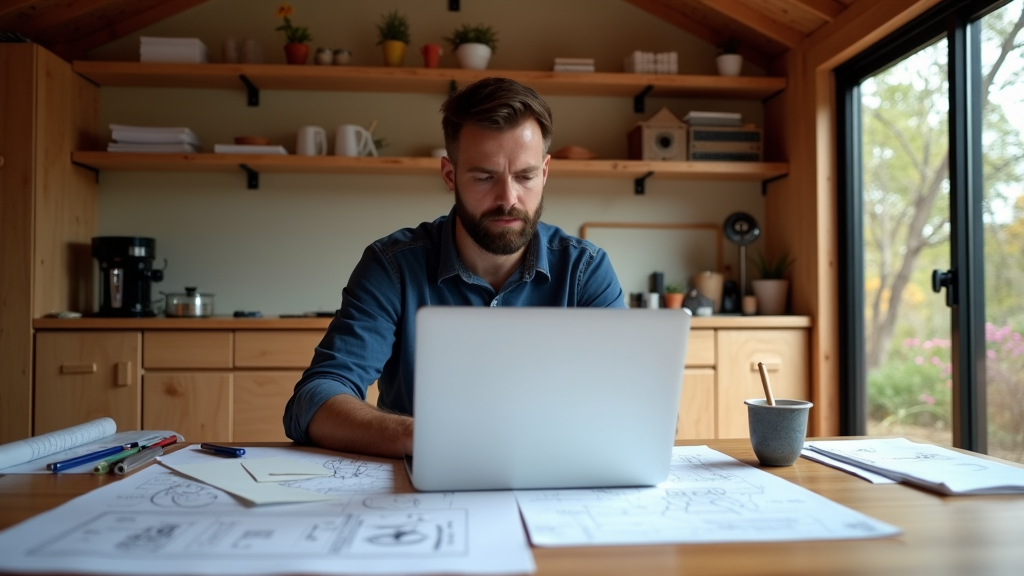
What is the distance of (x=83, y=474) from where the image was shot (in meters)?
0.97

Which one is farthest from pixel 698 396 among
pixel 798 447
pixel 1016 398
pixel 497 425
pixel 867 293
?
pixel 497 425

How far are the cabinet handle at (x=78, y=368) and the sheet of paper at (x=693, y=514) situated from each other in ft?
8.03

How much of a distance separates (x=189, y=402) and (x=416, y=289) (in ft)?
5.30

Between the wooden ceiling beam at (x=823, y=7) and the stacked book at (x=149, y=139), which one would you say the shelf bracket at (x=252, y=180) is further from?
the wooden ceiling beam at (x=823, y=7)

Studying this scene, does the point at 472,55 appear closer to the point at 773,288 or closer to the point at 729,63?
the point at 729,63

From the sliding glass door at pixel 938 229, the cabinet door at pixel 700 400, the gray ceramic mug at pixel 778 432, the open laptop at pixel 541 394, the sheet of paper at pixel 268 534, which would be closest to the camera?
the sheet of paper at pixel 268 534

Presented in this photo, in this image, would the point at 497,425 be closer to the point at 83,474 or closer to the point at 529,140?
the point at 83,474

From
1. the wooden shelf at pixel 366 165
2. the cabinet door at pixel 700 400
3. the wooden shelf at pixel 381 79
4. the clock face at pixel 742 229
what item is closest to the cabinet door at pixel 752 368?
the cabinet door at pixel 700 400

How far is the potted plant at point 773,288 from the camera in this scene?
126 inches

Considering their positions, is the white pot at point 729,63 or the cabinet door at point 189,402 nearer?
the cabinet door at point 189,402

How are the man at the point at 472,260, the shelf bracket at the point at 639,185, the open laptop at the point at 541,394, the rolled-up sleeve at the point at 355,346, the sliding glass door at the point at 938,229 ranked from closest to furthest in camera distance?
1. the open laptop at the point at 541,394
2. the rolled-up sleeve at the point at 355,346
3. the man at the point at 472,260
4. the sliding glass door at the point at 938,229
5. the shelf bracket at the point at 639,185

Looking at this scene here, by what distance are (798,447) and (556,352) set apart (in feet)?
1.43

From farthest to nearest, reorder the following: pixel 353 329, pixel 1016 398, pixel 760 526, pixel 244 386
→ pixel 244 386, pixel 1016 398, pixel 353 329, pixel 760 526

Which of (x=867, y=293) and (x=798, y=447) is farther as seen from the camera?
(x=867, y=293)
